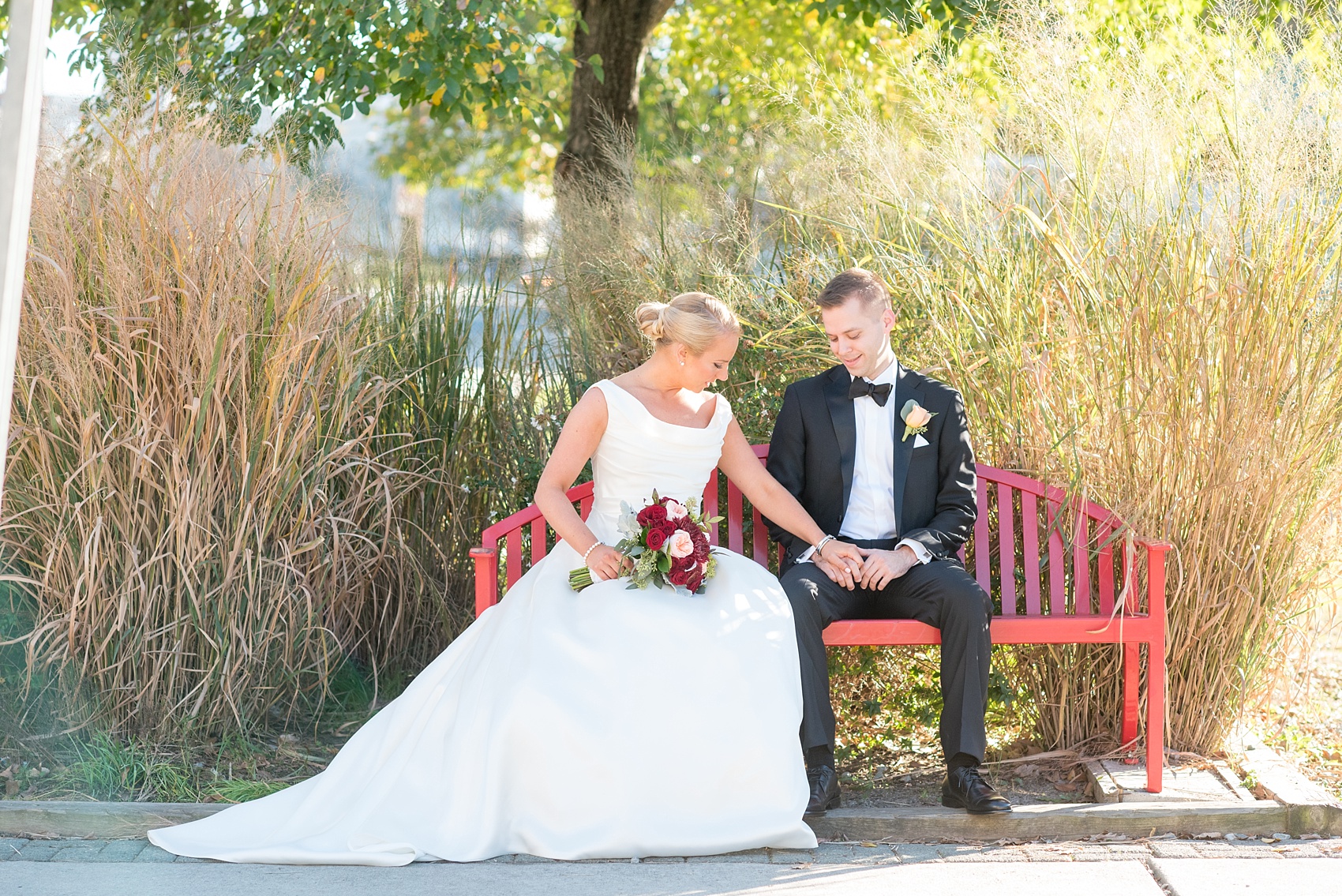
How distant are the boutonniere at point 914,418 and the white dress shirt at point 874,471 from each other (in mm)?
51

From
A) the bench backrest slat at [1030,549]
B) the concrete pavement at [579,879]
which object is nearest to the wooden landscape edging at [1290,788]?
the concrete pavement at [579,879]

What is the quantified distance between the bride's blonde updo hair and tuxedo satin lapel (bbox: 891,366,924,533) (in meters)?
0.54

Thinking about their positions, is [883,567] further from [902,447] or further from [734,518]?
→ [734,518]

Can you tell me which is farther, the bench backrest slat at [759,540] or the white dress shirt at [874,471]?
the bench backrest slat at [759,540]

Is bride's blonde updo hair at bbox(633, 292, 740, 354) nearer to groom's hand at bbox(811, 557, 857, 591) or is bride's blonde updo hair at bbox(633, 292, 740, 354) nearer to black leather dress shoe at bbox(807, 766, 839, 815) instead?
groom's hand at bbox(811, 557, 857, 591)

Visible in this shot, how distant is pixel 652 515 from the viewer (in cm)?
329

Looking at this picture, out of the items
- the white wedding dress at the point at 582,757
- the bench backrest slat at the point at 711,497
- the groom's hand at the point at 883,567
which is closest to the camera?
the white wedding dress at the point at 582,757

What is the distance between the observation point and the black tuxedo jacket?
142 inches

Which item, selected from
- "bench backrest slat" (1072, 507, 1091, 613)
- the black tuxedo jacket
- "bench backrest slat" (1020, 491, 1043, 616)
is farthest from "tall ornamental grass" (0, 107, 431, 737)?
"bench backrest slat" (1072, 507, 1091, 613)

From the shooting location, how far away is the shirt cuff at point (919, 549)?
3.48 m

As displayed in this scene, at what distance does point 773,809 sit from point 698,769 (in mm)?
213

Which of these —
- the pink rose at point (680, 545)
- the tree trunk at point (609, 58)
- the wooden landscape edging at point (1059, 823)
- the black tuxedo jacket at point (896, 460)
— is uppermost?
the tree trunk at point (609, 58)

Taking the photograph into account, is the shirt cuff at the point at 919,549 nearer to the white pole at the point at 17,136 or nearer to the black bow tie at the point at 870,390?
the black bow tie at the point at 870,390

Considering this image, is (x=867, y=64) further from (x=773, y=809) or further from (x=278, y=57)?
(x=773, y=809)
